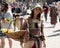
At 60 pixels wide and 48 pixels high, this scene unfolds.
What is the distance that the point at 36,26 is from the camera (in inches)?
280

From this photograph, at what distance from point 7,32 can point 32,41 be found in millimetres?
1094

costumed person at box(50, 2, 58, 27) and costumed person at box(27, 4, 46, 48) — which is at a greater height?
costumed person at box(27, 4, 46, 48)

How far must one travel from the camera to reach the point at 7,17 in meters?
9.93

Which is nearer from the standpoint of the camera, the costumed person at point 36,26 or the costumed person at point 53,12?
the costumed person at point 36,26

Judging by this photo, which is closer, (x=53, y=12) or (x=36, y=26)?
(x=36, y=26)

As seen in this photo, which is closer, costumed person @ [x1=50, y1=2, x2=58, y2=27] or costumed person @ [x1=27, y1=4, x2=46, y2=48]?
costumed person @ [x1=27, y1=4, x2=46, y2=48]

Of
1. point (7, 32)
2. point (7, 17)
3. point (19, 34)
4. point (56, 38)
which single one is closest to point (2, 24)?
point (7, 17)

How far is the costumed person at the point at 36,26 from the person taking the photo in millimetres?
6859

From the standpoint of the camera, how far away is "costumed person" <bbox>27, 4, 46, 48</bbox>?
6.86 meters

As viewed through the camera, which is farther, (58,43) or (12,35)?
(58,43)

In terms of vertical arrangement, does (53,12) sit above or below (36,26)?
below

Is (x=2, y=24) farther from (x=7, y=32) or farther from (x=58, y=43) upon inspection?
(x=58, y=43)

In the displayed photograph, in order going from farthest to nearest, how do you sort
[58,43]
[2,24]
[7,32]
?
[58,43] < [2,24] < [7,32]

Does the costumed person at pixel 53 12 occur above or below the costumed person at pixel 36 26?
below
